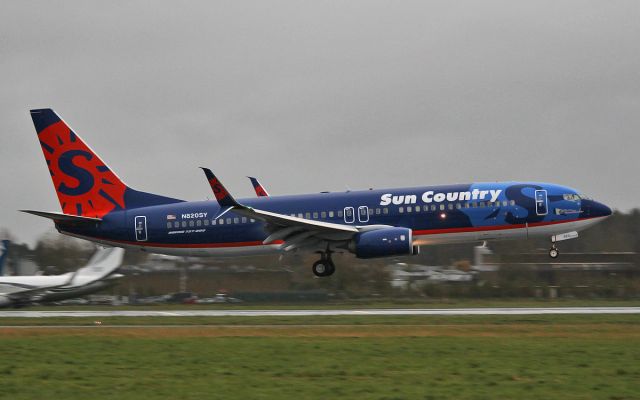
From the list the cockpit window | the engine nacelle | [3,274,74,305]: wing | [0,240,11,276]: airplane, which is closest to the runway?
the engine nacelle

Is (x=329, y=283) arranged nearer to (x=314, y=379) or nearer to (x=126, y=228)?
(x=126, y=228)

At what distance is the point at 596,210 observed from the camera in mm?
44031

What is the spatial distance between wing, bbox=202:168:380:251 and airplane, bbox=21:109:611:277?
47 mm

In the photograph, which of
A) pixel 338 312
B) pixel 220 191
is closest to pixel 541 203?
pixel 338 312

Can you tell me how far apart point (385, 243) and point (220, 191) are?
7683 mm

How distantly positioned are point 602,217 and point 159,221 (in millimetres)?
21285

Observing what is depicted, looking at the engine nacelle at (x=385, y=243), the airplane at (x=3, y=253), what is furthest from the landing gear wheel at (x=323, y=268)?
the airplane at (x=3, y=253)

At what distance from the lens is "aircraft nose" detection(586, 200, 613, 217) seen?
43.9 meters

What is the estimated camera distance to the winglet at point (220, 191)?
41594 millimetres

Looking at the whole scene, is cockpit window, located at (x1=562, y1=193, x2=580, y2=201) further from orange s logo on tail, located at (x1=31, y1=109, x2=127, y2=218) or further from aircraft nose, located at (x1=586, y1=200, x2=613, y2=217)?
orange s logo on tail, located at (x1=31, y1=109, x2=127, y2=218)

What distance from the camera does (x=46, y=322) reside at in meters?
37.1

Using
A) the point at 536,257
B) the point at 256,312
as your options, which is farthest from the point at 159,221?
the point at 536,257

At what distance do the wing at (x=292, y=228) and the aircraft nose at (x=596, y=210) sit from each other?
31.6 ft

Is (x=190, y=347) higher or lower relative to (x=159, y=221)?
lower
